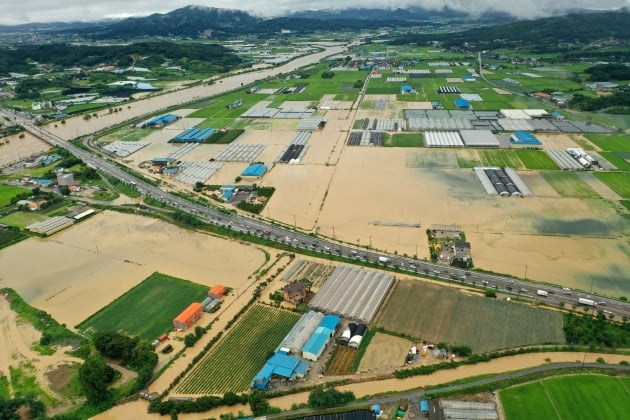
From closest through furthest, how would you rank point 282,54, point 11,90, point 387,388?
point 387,388 < point 11,90 < point 282,54

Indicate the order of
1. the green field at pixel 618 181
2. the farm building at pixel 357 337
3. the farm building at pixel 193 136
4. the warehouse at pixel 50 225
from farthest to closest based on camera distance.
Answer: the farm building at pixel 193 136
the green field at pixel 618 181
the warehouse at pixel 50 225
the farm building at pixel 357 337

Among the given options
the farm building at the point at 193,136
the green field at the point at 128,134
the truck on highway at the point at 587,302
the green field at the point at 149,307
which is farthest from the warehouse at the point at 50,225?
the truck on highway at the point at 587,302

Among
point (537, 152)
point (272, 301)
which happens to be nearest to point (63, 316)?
point (272, 301)

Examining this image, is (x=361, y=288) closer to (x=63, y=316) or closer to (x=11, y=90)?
(x=63, y=316)

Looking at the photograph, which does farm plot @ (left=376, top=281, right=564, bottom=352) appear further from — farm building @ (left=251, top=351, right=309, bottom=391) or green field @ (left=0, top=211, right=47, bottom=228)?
green field @ (left=0, top=211, right=47, bottom=228)

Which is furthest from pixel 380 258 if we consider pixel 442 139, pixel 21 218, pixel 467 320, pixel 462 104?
pixel 462 104

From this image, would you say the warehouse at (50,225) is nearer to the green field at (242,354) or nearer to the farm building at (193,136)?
the green field at (242,354)
